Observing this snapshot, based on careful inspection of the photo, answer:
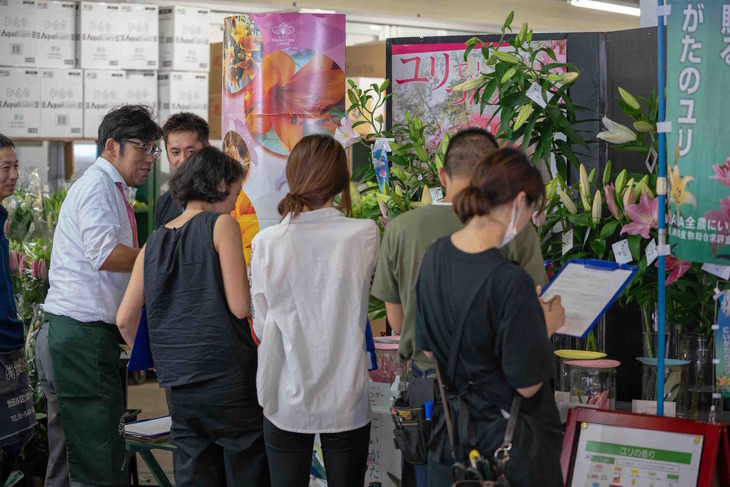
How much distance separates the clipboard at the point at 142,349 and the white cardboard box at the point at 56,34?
3.61 meters

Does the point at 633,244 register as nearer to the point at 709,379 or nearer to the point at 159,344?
the point at 709,379

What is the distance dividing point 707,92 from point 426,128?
126 cm

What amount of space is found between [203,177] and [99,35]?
3.68m

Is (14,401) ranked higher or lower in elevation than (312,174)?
lower

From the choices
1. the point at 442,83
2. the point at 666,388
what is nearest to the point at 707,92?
the point at 666,388

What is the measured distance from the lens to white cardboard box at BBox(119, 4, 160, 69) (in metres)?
5.70

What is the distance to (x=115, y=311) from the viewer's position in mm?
2711

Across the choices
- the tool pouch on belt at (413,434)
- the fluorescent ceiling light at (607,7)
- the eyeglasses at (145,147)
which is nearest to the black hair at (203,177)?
the eyeglasses at (145,147)

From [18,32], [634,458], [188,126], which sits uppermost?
[18,32]

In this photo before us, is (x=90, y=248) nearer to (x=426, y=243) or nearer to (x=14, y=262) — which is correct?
(x=426, y=243)

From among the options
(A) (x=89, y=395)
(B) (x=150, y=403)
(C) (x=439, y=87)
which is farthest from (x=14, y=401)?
(B) (x=150, y=403)

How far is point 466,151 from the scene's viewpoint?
6.52ft

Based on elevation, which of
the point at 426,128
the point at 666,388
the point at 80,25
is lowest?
the point at 666,388

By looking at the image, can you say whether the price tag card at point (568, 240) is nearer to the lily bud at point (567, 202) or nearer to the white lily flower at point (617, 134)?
the lily bud at point (567, 202)
